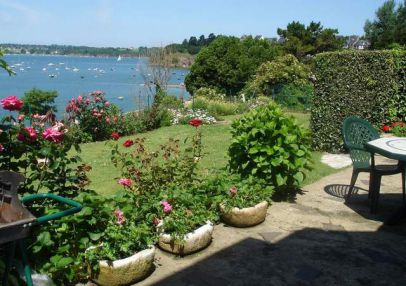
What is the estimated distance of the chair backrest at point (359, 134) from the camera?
607 cm

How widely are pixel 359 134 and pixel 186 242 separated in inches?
140

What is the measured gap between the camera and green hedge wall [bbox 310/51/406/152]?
9.40m

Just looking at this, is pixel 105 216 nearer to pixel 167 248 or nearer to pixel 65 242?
pixel 65 242

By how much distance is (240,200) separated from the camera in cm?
506

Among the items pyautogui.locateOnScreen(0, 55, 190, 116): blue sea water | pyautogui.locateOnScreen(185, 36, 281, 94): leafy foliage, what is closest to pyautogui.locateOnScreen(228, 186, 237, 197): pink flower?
pyautogui.locateOnScreen(0, 55, 190, 116): blue sea water

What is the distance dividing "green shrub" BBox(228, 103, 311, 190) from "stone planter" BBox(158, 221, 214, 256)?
1.63 m

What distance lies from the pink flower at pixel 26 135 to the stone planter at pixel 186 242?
1.53 metres

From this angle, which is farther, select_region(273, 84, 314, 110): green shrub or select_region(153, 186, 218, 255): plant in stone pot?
select_region(273, 84, 314, 110): green shrub

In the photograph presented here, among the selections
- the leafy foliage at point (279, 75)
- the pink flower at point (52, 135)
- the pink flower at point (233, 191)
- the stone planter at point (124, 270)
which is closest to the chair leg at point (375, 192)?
the pink flower at point (233, 191)

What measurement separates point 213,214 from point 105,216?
1.46m

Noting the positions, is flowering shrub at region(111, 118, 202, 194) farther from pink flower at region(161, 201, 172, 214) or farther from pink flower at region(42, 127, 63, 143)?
pink flower at region(42, 127, 63, 143)

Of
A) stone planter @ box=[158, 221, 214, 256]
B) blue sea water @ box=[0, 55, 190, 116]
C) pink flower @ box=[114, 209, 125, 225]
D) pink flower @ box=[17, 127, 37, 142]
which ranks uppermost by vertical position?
pink flower @ box=[17, 127, 37, 142]

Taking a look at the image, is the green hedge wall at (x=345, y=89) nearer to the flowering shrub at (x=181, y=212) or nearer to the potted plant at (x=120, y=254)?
the flowering shrub at (x=181, y=212)

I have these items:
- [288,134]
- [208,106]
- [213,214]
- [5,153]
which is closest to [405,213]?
[288,134]
